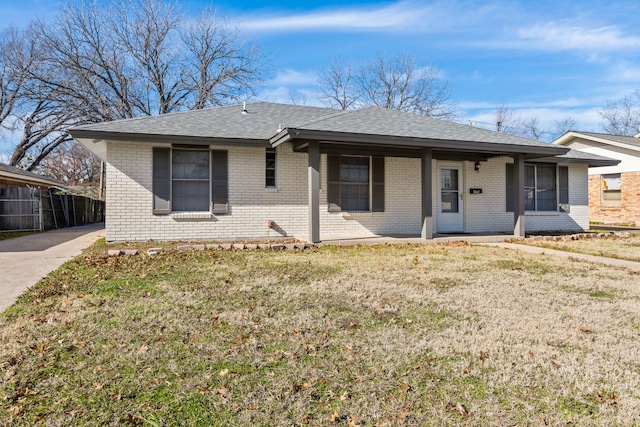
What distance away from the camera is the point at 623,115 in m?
37.6

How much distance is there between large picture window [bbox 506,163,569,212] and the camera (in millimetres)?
12977

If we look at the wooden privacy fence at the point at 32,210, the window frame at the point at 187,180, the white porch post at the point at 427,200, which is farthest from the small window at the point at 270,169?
the wooden privacy fence at the point at 32,210

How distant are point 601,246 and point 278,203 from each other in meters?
7.61

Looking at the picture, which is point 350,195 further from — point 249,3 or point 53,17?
point 53,17

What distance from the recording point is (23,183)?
19.2m

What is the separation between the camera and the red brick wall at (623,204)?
58.6 ft

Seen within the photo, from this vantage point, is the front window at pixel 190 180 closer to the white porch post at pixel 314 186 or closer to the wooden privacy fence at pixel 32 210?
the white porch post at pixel 314 186

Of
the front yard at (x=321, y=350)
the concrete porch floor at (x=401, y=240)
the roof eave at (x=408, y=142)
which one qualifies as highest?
the roof eave at (x=408, y=142)

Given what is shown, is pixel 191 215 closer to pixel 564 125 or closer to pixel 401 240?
pixel 401 240

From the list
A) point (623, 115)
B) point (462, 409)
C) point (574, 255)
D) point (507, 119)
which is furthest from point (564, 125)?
point (462, 409)

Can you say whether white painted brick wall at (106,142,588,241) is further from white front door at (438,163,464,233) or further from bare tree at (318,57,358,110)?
bare tree at (318,57,358,110)

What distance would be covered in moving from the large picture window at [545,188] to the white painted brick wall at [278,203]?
0.53 metres

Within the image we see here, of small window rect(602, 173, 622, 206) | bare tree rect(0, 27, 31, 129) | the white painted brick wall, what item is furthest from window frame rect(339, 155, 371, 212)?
bare tree rect(0, 27, 31, 129)

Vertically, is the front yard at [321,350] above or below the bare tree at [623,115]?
below
